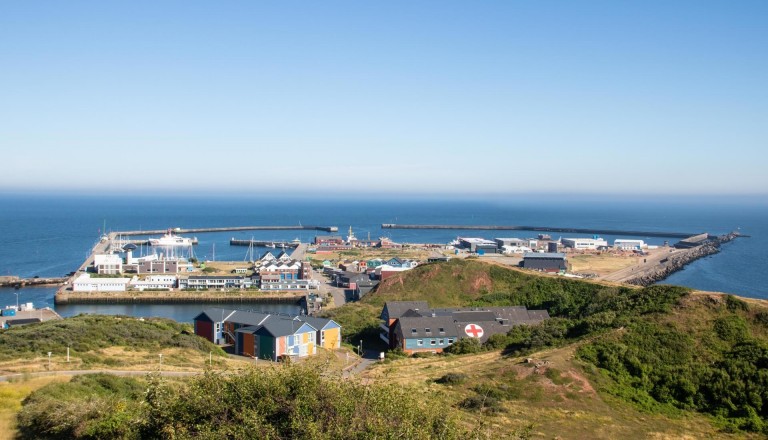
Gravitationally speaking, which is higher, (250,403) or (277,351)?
(250,403)

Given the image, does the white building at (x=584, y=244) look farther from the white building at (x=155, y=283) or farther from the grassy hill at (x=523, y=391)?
the white building at (x=155, y=283)

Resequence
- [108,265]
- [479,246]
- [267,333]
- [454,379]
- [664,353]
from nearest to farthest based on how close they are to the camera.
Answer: [454,379], [664,353], [267,333], [108,265], [479,246]

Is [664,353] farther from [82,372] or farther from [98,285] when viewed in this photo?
[98,285]

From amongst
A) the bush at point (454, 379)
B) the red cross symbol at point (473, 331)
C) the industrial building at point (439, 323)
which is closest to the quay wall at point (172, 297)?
the industrial building at point (439, 323)

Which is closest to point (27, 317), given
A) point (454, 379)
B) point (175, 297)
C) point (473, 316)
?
point (175, 297)

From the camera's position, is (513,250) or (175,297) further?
(513,250)

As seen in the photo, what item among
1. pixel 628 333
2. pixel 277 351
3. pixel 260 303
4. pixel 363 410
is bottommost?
pixel 260 303

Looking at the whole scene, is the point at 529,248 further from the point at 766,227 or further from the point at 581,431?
the point at 766,227

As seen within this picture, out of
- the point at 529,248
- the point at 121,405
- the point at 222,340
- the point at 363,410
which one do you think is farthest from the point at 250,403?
the point at 529,248
